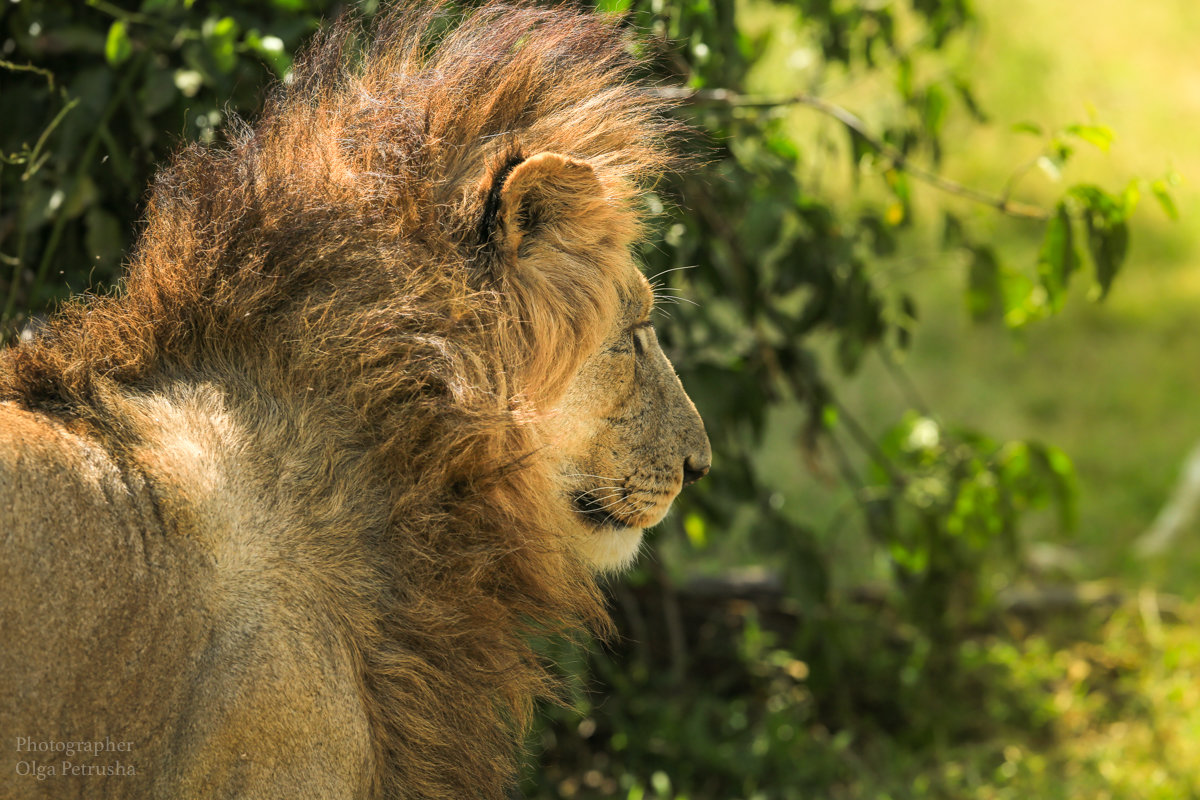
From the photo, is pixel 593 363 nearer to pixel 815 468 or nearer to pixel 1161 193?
pixel 1161 193

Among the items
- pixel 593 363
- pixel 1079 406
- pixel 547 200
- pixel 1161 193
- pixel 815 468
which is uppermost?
pixel 547 200

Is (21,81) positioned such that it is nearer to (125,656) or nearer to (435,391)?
(435,391)

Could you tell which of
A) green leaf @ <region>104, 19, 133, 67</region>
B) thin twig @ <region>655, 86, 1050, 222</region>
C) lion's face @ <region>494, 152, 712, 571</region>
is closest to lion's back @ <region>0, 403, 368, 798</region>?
lion's face @ <region>494, 152, 712, 571</region>

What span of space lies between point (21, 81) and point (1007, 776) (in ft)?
11.3

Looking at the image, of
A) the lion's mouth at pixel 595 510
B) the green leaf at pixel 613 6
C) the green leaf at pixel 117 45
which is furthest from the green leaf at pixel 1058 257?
the green leaf at pixel 117 45

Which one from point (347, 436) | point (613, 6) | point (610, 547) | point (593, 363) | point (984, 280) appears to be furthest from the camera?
point (984, 280)

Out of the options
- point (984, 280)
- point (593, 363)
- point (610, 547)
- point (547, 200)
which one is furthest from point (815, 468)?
point (547, 200)

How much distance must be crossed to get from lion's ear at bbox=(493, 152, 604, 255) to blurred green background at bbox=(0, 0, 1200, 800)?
0.45 m

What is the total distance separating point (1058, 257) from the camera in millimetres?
2576

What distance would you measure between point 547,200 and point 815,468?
1934 millimetres

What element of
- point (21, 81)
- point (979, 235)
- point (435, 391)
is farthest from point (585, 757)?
point (979, 235)

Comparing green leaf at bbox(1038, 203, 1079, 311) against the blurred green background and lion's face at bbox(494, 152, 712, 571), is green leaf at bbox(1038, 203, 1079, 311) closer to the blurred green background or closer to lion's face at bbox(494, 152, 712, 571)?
the blurred green background

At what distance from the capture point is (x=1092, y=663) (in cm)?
434

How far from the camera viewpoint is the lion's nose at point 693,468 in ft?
7.44
